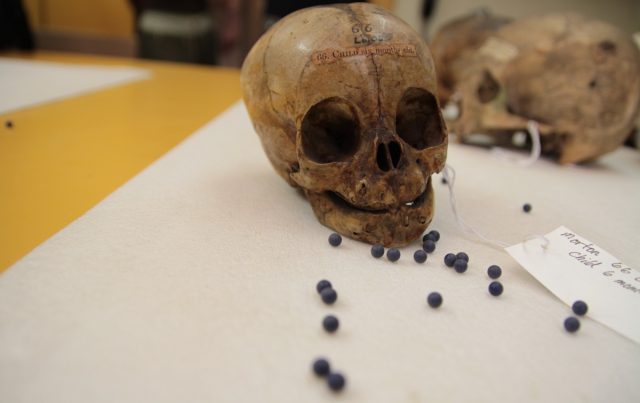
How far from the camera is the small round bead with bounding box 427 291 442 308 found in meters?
0.93

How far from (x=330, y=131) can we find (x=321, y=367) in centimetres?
66

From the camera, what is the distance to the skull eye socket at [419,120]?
1194 mm

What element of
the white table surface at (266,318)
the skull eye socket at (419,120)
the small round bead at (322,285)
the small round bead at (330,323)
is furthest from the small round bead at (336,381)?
the skull eye socket at (419,120)

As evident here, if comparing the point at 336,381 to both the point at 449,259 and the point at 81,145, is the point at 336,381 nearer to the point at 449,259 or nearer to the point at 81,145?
the point at 449,259

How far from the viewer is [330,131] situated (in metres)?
1.24

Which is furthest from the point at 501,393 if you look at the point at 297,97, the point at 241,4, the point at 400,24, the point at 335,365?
the point at 241,4

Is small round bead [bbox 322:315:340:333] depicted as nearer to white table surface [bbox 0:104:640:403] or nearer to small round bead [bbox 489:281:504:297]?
white table surface [bbox 0:104:640:403]

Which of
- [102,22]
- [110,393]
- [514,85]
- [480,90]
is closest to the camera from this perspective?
[110,393]

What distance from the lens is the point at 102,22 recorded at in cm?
456

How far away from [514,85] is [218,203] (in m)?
1.40

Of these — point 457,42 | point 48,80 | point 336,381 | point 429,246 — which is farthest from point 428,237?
point 48,80

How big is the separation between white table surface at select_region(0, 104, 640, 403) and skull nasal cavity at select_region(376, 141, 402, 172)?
0.65 feet

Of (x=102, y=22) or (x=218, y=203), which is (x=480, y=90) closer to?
(x=218, y=203)

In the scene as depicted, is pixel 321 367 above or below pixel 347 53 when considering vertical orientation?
below
